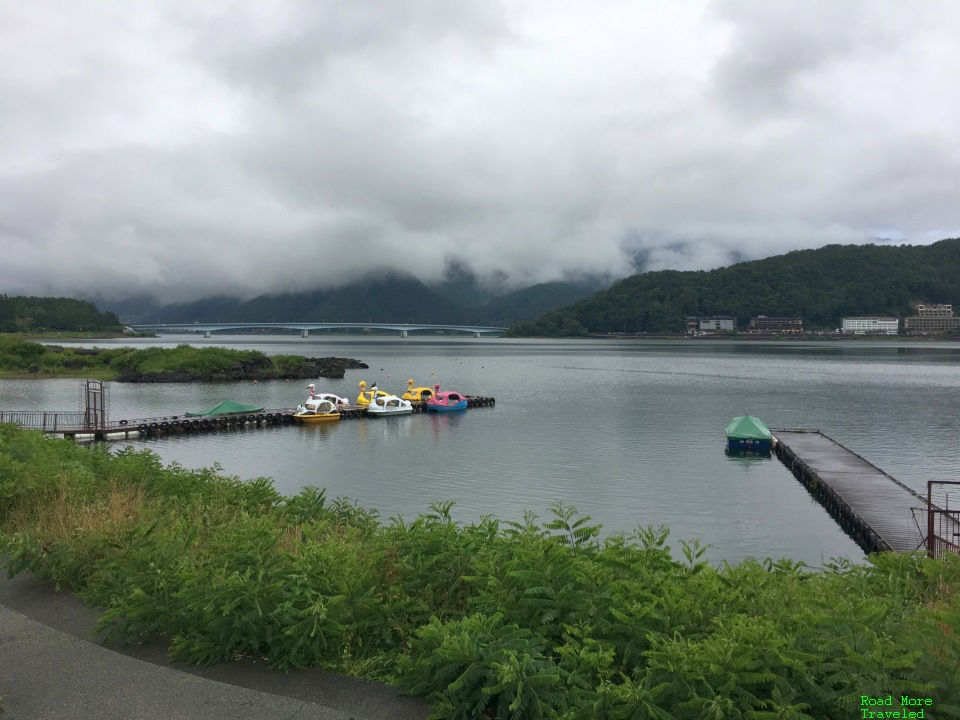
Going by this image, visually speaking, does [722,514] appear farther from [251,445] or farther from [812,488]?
[251,445]

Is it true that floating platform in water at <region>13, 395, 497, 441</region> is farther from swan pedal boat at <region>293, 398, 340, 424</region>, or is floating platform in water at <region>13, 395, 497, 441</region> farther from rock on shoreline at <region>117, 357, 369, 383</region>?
rock on shoreline at <region>117, 357, 369, 383</region>

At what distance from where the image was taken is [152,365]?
96.2 metres

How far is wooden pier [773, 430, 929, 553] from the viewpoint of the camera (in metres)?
23.3

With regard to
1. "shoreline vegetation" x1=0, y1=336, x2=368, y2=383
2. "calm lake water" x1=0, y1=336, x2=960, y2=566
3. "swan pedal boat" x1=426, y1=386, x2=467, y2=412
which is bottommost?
"calm lake water" x1=0, y1=336, x2=960, y2=566

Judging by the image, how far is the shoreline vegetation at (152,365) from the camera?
9469cm

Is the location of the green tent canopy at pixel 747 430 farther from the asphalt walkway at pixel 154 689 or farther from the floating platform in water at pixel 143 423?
the asphalt walkway at pixel 154 689

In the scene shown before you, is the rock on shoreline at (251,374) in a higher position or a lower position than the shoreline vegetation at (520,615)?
lower

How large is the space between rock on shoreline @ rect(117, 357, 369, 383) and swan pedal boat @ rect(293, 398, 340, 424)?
45051mm

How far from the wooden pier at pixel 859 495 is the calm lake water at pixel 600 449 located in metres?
0.82

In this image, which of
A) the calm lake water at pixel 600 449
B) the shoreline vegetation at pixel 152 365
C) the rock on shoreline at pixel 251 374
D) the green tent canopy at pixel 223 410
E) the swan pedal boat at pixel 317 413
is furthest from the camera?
the shoreline vegetation at pixel 152 365

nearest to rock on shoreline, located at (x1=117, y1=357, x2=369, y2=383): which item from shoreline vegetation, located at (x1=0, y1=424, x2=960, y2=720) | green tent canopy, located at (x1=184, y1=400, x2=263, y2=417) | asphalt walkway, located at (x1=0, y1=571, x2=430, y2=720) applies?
green tent canopy, located at (x1=184, y1=400, x2=263, y2=417)

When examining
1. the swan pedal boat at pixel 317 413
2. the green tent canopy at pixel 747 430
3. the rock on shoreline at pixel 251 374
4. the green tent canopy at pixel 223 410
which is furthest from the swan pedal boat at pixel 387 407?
the rock on shoreline at pixel 251 374

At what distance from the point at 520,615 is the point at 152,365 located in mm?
101780

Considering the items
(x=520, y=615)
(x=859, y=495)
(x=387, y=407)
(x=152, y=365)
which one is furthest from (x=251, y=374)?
(x=520, y=615)
